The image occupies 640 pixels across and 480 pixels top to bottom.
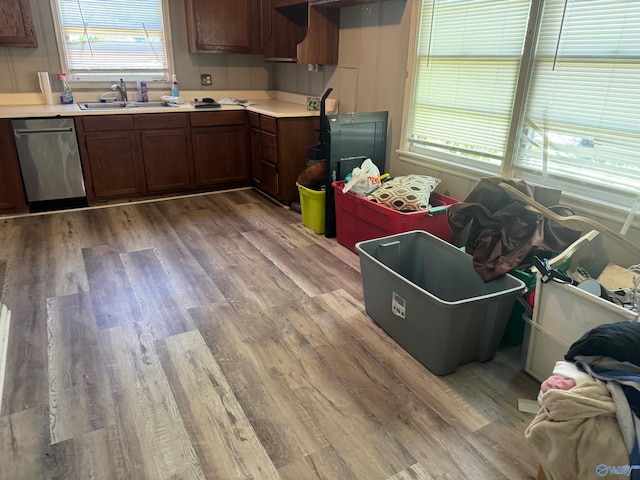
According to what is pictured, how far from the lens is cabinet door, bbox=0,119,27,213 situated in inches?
141

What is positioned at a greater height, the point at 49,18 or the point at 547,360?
the point at 49,18

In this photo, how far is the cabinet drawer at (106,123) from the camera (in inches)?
152

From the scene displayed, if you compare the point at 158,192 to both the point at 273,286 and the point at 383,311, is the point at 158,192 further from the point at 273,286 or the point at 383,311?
the point at 383,311

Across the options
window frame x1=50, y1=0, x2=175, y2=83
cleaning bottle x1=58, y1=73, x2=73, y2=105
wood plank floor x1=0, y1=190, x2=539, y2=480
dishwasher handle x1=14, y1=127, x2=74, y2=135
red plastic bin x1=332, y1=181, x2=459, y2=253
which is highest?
window frame x1=50, y1=0, x2=175, y2=83

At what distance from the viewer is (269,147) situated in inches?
165

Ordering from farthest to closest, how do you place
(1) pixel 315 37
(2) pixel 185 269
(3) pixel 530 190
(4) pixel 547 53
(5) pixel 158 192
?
1. (5) pixel 158 192
2. (1) pixel 315 37
3. (2) pixel 185 269
4. (4) pixel 547 53
5. (3) pixel 530 190

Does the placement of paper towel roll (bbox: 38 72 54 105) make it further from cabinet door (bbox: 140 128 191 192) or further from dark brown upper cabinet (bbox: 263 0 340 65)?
dark brown upper cabinet (bbox: 263 0 340 65)

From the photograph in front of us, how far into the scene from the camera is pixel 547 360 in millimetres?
1899

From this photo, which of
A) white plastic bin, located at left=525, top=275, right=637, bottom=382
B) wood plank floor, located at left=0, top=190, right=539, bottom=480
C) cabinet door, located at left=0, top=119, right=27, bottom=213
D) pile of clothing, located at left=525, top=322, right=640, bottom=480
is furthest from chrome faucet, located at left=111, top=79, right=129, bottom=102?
pile of clothing, located at left=525, top=322, right=640, bottom=480

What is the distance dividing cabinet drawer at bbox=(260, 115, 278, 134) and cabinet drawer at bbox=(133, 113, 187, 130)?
738 mm

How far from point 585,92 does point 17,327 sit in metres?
3.10

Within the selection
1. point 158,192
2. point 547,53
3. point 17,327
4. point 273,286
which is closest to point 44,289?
point 17,327

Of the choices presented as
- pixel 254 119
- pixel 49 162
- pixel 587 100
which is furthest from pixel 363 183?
pixel 49 162

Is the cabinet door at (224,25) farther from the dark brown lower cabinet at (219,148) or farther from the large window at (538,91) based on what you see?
the large window at (538,91)
